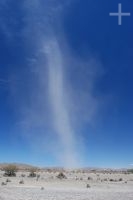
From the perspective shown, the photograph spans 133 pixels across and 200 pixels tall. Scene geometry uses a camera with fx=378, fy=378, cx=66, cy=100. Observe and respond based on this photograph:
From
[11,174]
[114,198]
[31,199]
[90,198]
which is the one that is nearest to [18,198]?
[31,199]

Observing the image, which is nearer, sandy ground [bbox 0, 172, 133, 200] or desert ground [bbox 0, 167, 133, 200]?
sandy ground [bbox 0, 172, 133, 200]

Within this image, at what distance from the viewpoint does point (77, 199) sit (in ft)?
91.8

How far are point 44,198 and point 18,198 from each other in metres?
1.90

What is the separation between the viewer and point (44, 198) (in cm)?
2780

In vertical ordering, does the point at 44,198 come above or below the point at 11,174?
below

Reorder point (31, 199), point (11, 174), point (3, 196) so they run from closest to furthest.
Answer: point (31, 199), point (3, 196), point (11, 174)

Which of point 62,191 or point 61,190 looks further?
point 61,190

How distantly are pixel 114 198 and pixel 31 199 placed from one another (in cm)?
679

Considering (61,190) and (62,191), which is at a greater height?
(61,190)

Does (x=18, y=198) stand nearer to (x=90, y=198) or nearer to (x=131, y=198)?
(x=90, y=198)

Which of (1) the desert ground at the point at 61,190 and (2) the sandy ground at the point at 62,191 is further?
(1) the desert ground at the point at 61,190

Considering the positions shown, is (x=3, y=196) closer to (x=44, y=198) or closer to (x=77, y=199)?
(x=44, y=198)

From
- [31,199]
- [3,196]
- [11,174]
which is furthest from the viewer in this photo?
[11,174]

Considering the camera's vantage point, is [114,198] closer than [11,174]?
Yes
